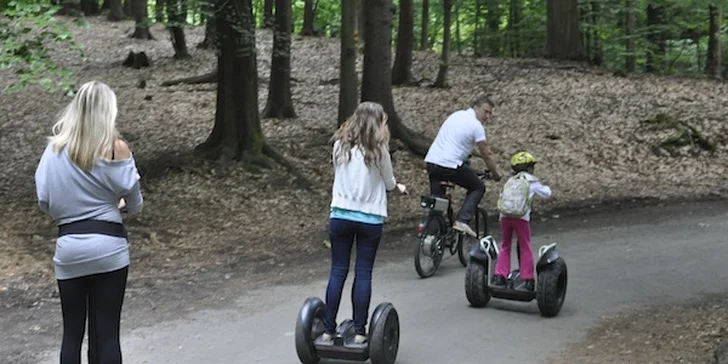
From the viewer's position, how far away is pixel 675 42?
29.5m

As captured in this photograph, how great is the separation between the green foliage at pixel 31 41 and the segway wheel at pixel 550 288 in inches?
233

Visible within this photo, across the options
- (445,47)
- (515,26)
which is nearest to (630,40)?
(515,26)

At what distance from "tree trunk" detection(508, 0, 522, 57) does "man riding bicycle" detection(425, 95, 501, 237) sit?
22534 mm

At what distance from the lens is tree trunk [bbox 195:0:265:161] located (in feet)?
47.9

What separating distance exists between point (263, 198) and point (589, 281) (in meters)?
6.19

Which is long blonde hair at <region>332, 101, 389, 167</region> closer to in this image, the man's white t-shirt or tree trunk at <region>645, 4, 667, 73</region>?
the man's white t-shirt

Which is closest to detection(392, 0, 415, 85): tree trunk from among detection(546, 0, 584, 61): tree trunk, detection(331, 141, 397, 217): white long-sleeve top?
detection(546, 0, 584, 61): tree trunk

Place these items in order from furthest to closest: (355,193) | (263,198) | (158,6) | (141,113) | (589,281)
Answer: (141,113) < (158,6) < (263,198) < (589,281) < (355,193)

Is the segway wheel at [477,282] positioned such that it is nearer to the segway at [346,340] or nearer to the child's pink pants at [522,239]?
the child's pink pants at [522,239]

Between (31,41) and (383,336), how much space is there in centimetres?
694

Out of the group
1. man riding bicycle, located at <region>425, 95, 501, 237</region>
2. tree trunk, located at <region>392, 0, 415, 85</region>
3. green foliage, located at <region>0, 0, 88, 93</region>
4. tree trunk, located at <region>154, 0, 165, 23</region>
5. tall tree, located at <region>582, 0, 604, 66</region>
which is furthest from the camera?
tall tree, located at <region>582, 0, 604, 66</region>

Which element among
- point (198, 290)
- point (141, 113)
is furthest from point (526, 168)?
point (141, 113)

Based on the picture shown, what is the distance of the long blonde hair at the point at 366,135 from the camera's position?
609cm

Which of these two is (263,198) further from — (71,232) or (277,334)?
(71,232)
